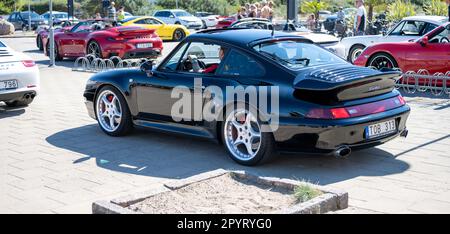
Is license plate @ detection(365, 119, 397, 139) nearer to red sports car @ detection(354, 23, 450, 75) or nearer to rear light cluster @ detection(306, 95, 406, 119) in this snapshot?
rear light cluster @ detection(306, 95, 406, 119)

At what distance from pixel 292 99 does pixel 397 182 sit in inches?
50.3

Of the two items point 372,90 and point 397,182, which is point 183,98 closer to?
point 372,90

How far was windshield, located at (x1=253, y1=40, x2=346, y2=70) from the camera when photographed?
6711 mm

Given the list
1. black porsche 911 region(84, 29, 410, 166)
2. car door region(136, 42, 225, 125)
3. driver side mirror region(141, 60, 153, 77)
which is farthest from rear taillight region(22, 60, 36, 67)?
driver side mirror region(141, 60, 153, 77)

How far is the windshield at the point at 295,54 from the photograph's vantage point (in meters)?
6.71

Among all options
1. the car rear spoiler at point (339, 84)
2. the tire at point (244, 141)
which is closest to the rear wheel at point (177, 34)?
the tire at point (244, 141)

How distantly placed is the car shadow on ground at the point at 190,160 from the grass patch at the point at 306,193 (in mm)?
1072

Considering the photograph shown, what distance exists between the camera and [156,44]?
17.7 meters

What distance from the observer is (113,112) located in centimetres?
827

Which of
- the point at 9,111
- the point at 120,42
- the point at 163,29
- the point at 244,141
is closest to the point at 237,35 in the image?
the point at 244,141

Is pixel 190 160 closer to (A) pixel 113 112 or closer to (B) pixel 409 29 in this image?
(A) pixel 113 112

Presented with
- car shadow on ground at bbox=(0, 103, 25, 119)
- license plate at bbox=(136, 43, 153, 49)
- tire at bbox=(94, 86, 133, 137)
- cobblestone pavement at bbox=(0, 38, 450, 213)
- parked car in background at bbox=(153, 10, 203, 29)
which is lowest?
cobblestone pavement at bbox=(0, 38, 450, 213)

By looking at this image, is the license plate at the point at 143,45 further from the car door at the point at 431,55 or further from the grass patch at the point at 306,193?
the grass patch at the point at 306,193
